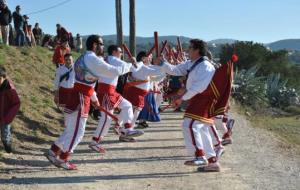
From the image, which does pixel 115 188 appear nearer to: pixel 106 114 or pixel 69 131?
pixel 69 131

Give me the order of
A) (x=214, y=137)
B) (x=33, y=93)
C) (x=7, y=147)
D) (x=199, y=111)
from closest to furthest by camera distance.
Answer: (x=199, y=111), (x=214, y=137), (x=7, y=147), (x=33, y=93)

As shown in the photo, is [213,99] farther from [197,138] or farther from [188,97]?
[197,138]

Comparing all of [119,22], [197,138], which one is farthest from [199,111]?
[119,22]

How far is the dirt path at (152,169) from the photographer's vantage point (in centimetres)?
831

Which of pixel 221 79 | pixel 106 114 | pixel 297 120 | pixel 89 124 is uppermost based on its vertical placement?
pixel 221 79

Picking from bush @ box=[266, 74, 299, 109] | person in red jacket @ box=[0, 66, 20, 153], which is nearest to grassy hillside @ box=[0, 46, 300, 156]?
person in red jacket @ box=[0, 66, 20, 153]

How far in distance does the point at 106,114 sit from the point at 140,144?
4.48 ft

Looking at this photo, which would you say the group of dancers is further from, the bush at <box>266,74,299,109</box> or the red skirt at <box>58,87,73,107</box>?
the bush at <box>266,74,299,109</box>

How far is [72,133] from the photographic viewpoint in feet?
29.4

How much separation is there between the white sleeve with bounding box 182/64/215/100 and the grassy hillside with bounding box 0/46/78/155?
372 cm

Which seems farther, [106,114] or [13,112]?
[106,114]

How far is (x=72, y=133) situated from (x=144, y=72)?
10.2 feet

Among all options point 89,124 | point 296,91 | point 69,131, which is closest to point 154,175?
point 69,131

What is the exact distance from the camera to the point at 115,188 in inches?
318
